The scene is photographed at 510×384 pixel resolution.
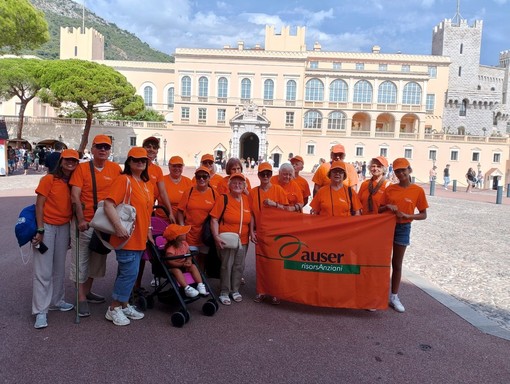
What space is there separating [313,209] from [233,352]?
91.1 inches

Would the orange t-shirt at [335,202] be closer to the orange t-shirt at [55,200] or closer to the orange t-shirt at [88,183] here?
the orange t-shirt at [88,183]

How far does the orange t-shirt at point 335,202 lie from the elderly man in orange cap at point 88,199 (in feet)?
8.16

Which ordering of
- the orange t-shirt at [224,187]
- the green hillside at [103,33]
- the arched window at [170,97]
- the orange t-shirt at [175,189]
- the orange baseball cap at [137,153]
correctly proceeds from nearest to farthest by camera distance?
the orange baseball cap at [137,153] → the orange t-shirt at [175,189] → the orange t-shirt at [224,187] → the arched window at [170,97] → the green hillside at [103,33]

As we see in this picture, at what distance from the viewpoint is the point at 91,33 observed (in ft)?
224

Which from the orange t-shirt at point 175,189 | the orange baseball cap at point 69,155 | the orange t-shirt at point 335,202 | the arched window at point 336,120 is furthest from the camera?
the arched window at point 336,120

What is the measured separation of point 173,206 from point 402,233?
2983 mm

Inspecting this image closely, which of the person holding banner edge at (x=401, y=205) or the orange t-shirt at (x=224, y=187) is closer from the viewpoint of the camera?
the person holding banner edge at (x=401, y=205)

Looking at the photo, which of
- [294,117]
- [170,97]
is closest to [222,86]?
[294,117]

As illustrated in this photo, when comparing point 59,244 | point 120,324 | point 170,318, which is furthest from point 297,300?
point 59,244

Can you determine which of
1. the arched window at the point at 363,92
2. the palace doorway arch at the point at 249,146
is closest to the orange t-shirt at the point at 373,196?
the palace doorway arch at the point at 249,146

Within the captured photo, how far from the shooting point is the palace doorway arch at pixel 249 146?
184 feet

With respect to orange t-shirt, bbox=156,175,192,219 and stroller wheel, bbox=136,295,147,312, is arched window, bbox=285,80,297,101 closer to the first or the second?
orange t-shirt, bbox=156,175,192,219

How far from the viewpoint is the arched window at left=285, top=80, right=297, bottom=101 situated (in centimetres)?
5559

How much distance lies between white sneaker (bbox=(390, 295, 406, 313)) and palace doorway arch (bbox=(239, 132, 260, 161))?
5007 cm
